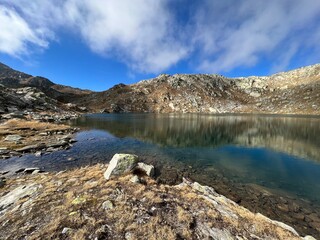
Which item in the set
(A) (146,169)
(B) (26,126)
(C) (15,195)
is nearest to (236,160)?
(A) (146,169)

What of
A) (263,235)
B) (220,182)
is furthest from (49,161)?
(263,235)

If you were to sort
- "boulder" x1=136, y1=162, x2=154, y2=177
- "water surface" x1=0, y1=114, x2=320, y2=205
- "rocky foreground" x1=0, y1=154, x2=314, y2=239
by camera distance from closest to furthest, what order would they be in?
"rocky foreground" x1=0, y1=154, x2=314, y2=239, "boulder" x1=136, y1=162, x2=154, y2=177, "water surface" x1=0, y1=114, x2=320, y2=205

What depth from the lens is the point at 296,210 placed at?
13.7 metres

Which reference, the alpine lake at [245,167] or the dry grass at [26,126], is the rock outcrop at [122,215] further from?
the dry grass at [26,126]

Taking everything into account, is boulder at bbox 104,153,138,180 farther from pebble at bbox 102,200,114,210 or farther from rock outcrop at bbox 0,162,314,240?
pebble at bbox 102,200,114,210

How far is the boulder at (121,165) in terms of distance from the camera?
15.5 metres

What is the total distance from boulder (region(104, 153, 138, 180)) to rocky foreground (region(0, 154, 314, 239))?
1.26m

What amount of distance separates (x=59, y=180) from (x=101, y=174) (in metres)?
3.40

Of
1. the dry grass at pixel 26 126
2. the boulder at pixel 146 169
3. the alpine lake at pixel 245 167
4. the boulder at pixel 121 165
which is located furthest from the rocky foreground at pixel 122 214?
the dry grass at pixel 26 126

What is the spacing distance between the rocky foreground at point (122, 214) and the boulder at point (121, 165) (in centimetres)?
126

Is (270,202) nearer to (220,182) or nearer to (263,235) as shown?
(220,182)

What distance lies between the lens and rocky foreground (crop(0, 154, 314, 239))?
27.7ft

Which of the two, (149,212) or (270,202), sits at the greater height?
(149,212)

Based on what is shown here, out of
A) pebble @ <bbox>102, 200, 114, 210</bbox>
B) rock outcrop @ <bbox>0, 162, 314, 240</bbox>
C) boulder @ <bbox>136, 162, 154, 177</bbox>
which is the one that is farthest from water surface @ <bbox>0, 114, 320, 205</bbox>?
pebble @ <bbox>102, 200, 114, 210</bbox>
